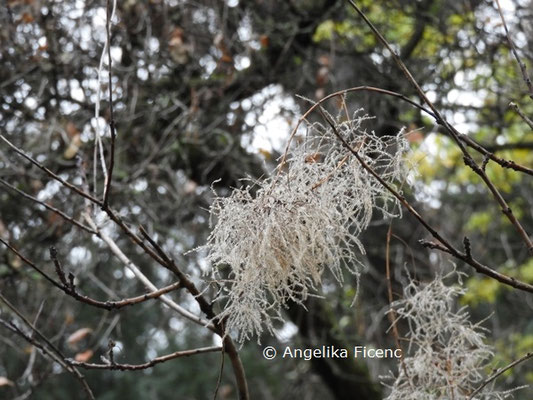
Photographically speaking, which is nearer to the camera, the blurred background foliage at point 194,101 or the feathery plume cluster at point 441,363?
the feathery plume cluster at point 441,363

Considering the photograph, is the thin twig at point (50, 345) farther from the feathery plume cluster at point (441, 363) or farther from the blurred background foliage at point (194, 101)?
the blurred background foliage at point (194, 101)

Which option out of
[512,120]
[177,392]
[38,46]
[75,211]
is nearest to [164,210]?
[75,211]

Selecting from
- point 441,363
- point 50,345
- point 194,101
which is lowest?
point 441,363

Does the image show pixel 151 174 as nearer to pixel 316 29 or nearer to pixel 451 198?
pixel 316 29

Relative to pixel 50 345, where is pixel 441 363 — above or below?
below

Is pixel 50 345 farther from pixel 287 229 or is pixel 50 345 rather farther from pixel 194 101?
pixel 194 101

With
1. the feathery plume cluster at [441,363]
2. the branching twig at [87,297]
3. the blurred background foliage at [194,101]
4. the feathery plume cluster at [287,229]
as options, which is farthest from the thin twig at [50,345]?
the blurred background foliage at [194,101]

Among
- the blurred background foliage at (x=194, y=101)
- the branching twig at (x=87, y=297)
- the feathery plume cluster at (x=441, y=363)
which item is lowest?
the feathery plume cluster at (x=441, y=363)

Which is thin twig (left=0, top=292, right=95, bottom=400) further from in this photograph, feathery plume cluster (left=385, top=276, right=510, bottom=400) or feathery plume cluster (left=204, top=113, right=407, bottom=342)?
feathery plume cluster (left=385, top=276, right=510, bottom=400)

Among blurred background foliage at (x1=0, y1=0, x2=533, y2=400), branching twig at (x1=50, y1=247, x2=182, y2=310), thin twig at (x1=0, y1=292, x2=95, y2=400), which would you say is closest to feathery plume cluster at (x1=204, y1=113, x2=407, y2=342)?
branching twig at (x1=50, y1=247, x2=182, y2=310)

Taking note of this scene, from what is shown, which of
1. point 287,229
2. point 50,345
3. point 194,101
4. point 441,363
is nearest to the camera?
point 287,229

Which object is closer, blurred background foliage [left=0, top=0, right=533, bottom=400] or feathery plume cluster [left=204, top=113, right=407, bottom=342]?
feathery plume cluster [left=204, top=113, right=407, bottom=342]

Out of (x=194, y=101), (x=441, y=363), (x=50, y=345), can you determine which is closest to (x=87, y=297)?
(x=50, y=345)

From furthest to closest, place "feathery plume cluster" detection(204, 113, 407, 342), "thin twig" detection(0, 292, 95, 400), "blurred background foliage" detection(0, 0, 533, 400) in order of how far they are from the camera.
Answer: "blurred background foliage" detection(0, 0, 533, 400)
"thin twig" detection(0, 292, 95, 400)
"feathery plume cluster" detection(204, 113, 407, 342)
